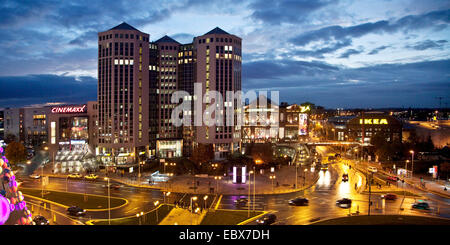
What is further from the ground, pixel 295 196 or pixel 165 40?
pixel 165 40

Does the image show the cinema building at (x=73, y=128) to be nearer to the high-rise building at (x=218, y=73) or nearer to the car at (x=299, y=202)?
the high-rise building at (x=218, y=73)

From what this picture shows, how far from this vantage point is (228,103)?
255 ft

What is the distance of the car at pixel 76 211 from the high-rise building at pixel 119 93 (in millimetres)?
38973

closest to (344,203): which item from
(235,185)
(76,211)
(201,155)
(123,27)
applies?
(235,185)

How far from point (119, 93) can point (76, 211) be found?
4474 cm

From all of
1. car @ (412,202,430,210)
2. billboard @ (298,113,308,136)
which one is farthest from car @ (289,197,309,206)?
billboard @ (298,113,308,136)

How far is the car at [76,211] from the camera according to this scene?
3274 cm

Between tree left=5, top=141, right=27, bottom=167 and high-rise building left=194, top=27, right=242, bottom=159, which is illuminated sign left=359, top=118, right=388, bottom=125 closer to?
high-rise building left=194, top=27, right=242, bottom=159

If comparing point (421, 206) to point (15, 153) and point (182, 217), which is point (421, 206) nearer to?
point (182, 217)

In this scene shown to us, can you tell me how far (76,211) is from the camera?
3300 cm

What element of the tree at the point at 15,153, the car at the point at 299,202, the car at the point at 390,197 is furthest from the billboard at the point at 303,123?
the tree at the point at 15,153

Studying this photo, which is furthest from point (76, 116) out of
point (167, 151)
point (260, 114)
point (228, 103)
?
point (260, 114)
